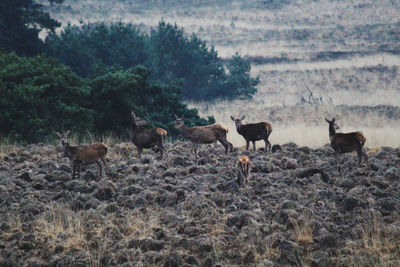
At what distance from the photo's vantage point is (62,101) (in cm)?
2319

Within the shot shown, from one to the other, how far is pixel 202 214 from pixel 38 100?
1182cm

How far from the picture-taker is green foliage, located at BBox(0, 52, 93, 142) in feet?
71.6

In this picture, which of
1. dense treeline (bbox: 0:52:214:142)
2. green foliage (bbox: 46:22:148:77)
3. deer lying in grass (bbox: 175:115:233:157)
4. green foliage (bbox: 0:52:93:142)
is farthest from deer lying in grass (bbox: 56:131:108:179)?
green foliage (bbox: 46:22:148:77)

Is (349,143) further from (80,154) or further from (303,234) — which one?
(80,154)

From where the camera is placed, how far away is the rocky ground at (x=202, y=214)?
1034 cm

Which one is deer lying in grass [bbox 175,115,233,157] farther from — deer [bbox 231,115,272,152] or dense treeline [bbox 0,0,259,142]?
dense treeline [bbox 0,0,259,142]

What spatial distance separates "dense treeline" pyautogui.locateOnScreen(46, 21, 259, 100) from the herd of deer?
17.3 m

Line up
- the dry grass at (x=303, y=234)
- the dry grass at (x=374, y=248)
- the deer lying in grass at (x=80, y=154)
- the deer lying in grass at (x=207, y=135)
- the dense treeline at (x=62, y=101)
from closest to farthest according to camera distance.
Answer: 1. the dry grass at (x=374, y=248)
2. the dry grass at (x=303, y=234)
3. the deer lying in grass at (x=80, y=154)
4. the deer lying in grass at (x=207, y=135)
5. the dense treeline at (x=62, y=101)

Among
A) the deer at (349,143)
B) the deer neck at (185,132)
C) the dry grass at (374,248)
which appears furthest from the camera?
the deer neck at (185,132)

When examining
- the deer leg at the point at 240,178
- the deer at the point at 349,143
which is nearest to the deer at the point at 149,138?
the deer leg at the point at 240,178

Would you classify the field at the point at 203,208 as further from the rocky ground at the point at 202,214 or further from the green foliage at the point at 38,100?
the green foliage at the point at 38,100

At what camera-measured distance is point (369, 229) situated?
10.8 metres

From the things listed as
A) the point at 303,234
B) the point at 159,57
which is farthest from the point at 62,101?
the point at 159,57

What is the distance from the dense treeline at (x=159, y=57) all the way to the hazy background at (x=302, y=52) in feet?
4.65
